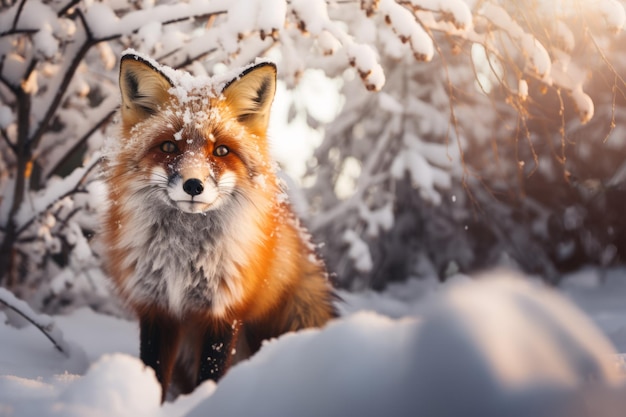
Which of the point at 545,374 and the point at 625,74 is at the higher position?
the point at 545,374

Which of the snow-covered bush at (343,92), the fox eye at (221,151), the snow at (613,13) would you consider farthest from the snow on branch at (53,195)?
the snow at (613,13)

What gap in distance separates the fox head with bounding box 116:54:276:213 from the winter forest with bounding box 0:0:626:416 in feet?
1.02

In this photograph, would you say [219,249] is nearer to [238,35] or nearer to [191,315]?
[191,315]

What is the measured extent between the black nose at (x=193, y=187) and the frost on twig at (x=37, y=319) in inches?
66.6

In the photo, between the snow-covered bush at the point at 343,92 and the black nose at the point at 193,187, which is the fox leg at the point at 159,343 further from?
the snow-covered bush at the point at 343,92

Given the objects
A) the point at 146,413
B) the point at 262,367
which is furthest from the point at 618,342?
the point at 146,413

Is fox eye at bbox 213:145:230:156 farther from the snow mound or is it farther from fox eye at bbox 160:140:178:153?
the snow mound

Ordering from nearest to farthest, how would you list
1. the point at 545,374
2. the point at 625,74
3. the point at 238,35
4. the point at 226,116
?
the point at 545,374 → the point at 226,116 → the point at 238,35 → the point at 625,74

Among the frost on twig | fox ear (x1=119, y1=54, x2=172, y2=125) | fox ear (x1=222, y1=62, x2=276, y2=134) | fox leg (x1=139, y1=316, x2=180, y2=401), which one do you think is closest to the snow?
fox ear (x1=222, y1=62, x2=276, y2=134)

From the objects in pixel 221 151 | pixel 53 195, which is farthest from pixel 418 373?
pixel 53 195

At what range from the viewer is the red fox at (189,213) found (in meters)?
2.78

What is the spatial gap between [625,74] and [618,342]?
4885 mm

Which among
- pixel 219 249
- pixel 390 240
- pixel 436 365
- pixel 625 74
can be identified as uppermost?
pixel 436 365

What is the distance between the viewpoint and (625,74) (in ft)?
24.7
